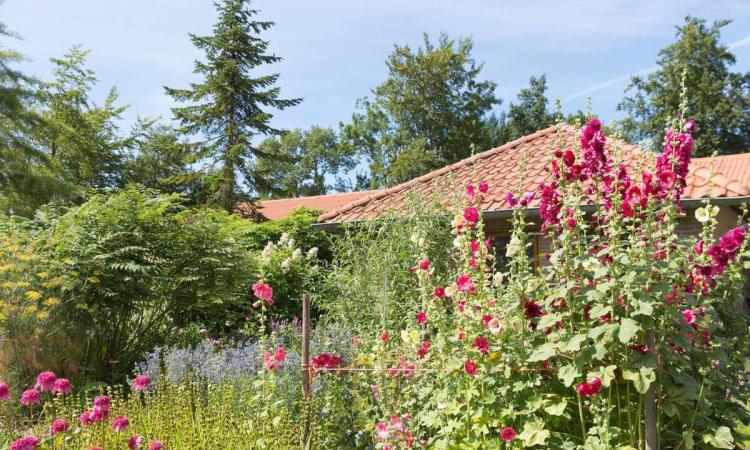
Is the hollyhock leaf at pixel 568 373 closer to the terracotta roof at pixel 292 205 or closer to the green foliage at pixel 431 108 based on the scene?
the terracotta roof at pixel 292 205

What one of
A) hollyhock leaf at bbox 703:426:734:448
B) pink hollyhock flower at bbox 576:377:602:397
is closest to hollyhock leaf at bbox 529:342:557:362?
pink hollyhock flower at bbox 576:377:602:397

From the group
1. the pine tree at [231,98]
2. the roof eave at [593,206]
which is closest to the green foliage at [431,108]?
the pine tree at [231,98]

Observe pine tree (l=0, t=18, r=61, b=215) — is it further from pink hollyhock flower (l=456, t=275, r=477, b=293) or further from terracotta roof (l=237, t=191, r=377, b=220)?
pink hollyhock flower (l=456, t=275, r=477, b=293)

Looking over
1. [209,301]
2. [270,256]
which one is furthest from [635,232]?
[270,256]

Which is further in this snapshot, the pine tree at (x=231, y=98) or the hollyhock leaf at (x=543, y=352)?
the pine tree at (x=231, y=98)

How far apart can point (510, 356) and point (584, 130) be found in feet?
4.18

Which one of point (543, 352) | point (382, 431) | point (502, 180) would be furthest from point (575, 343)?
point (502, 180)

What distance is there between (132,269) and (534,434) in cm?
524

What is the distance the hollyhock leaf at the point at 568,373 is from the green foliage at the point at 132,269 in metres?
5.29

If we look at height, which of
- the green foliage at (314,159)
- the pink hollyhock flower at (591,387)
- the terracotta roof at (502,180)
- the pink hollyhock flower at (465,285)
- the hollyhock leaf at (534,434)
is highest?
the green foliage at (314,159)

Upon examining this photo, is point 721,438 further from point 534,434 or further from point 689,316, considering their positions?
point 534,434

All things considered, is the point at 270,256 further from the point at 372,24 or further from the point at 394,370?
the point at 394,370

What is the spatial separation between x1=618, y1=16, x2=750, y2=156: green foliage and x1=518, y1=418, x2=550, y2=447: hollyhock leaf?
28.8 m

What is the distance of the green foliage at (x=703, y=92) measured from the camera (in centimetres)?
2911
